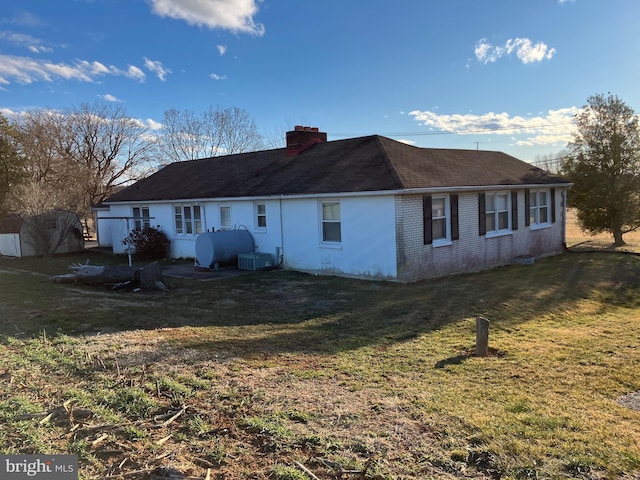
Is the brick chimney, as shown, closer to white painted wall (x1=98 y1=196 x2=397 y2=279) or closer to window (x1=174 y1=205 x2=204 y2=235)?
white painted wall (x1=98 y1=196 x2=397 y2=279)

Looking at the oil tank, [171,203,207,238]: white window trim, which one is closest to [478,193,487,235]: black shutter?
the oil tank

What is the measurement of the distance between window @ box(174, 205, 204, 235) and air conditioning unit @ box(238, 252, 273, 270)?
13.7 ft

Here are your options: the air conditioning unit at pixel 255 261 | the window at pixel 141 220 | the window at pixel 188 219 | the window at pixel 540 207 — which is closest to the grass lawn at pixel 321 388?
the air conditioning unit at pixel 255 261

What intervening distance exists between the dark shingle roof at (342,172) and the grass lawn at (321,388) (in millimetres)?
4936

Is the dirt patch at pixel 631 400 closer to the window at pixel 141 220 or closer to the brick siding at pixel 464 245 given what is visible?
the brick siding at pixel 464 245

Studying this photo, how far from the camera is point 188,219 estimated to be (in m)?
20.9

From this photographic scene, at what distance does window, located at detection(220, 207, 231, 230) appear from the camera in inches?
750

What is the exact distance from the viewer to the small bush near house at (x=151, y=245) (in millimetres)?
21344

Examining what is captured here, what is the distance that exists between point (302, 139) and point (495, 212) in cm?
869

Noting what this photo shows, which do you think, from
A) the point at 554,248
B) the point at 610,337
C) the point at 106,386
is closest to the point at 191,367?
the point at 106,386

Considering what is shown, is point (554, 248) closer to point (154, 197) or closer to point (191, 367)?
point (154, 197)

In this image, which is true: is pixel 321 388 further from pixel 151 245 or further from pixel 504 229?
pixel 151 245

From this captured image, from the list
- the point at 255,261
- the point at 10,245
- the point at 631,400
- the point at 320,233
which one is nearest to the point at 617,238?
the point at 320,233

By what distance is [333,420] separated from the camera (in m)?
4.70
